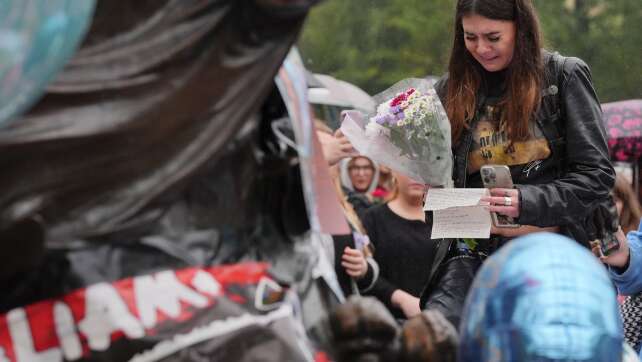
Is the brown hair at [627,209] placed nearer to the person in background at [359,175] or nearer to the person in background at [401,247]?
the person in background at [401,247]

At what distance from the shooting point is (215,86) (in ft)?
8.09

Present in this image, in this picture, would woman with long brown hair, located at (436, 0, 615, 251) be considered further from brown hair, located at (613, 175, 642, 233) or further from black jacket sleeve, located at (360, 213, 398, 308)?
brown hair, located at (613, 175, 642, 233)

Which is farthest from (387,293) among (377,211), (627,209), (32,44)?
(32,44)

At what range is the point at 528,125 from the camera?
4090mm

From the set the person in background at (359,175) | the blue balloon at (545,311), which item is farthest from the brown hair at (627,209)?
the blue balloon at (545,311)

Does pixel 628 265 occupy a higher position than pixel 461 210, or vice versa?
pixel 461 210

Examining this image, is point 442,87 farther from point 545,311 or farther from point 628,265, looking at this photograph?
point 545,311

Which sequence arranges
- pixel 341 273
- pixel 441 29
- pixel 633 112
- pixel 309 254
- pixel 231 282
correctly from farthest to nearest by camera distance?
pixel 441 29 → pixel 633 112 → pixel 341 273 → pixel 309 254 → pixel 231 282

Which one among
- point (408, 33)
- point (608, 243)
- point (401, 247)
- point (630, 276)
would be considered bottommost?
point (401, 247)

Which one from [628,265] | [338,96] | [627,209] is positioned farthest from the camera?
[627,209]

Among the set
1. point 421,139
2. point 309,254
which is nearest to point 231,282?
point 309,254

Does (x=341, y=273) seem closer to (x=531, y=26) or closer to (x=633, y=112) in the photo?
(x=531, y=26)

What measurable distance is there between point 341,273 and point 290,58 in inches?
86.0

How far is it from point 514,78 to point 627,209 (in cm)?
275
